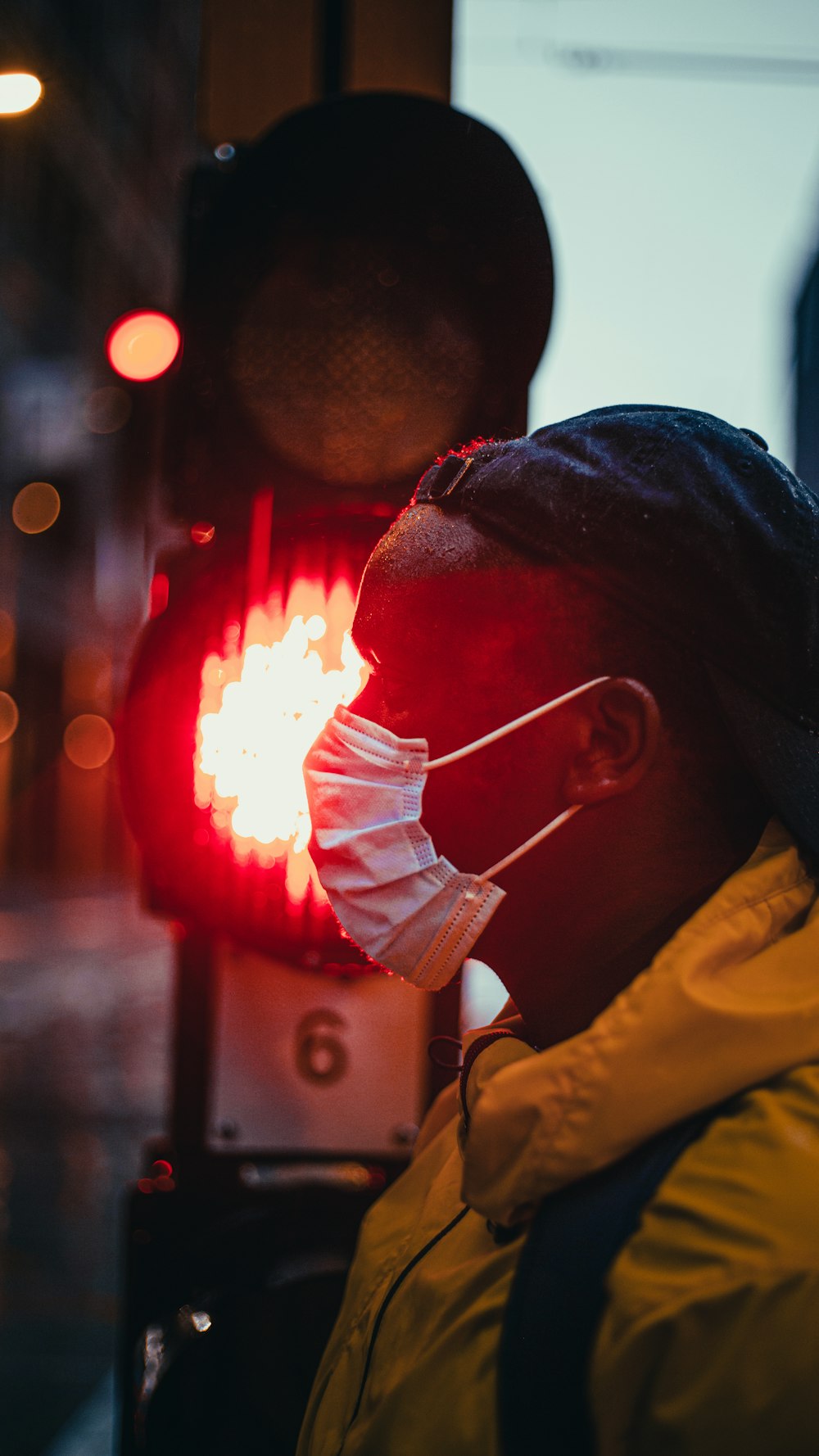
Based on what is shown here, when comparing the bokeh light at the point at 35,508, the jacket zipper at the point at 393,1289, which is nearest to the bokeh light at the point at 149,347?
the jacket zipper at the point at 393,1289

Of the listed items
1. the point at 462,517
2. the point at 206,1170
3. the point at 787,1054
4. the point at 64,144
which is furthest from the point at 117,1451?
the point at 64,144

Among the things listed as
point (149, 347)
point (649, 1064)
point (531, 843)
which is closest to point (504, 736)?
point (531, 843)

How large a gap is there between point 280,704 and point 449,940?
15.1 inches

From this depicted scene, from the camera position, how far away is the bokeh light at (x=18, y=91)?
2.29m

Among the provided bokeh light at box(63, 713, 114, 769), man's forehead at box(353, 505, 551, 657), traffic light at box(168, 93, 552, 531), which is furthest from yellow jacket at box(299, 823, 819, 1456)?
bokeh light at box(63, 713, 114, 769)

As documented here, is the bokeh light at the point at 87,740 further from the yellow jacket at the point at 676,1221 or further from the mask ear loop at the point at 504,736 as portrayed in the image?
the yellow jacket at the point at 676,1221

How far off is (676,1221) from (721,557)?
0.58 metres

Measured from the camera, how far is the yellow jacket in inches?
26.4

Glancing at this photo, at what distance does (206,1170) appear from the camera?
1513 millimetres

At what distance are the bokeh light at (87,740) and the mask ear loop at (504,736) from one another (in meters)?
22.9

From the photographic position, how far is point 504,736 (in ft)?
3.62

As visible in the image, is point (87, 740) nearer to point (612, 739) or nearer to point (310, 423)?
point (310, 423)

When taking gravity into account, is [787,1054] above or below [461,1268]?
above

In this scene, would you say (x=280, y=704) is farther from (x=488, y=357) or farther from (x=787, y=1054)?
(x=787, y=1054)
